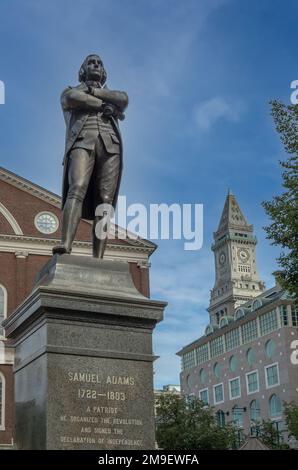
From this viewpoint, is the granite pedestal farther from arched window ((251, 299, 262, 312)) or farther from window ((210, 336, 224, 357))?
window ((210, 336, 224, 357))

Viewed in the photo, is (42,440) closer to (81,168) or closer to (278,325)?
(81,168)

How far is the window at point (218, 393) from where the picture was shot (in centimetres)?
8669

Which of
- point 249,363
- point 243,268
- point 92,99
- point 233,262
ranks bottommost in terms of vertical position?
point 92,99

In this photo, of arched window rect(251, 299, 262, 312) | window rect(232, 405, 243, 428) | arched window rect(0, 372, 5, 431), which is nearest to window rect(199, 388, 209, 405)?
window rect(232, 405, 243, 428)

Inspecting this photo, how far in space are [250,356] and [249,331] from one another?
300cm

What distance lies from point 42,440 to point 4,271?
3361cm

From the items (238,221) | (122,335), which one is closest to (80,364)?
(122,335)

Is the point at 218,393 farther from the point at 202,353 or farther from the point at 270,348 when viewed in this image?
the point at 270,348

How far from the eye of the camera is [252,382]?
79750mm

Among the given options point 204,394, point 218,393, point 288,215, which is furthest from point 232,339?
point 288,215

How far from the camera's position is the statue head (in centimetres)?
1028

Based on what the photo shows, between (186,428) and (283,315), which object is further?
(283,315)

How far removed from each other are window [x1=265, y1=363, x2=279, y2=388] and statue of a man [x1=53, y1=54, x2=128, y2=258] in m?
67.3

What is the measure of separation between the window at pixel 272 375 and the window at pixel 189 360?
19.0m
